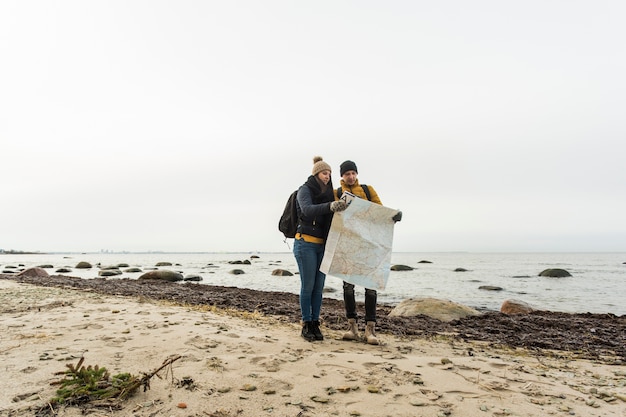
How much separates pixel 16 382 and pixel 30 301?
20.8 feet

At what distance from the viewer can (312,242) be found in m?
5.11

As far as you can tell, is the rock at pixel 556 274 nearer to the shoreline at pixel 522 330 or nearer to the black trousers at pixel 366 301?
the shoreline at pixel 522 330

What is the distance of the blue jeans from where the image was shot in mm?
5066

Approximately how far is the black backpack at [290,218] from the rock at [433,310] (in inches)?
197

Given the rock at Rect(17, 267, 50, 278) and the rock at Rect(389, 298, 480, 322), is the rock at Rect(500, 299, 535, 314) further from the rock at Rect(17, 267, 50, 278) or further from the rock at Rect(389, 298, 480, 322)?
the rock at Rect(17, 267, 50, 278)

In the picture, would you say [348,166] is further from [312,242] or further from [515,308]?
[515,308]

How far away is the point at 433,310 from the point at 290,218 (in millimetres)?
5428

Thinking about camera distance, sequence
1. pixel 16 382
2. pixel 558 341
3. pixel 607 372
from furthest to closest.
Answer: pixel 558 341 < pixel 607 372 < pixel 16 382

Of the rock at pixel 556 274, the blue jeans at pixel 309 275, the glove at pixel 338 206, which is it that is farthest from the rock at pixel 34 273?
the rock at pixel 556 274

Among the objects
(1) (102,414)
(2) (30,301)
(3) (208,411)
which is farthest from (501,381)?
(2) (30,301)

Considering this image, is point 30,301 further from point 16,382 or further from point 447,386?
point 447,386

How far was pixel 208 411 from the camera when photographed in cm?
274

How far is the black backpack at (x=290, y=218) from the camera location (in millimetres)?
5195

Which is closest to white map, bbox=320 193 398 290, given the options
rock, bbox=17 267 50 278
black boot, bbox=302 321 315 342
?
black boot, bbox=302 321 315 342
